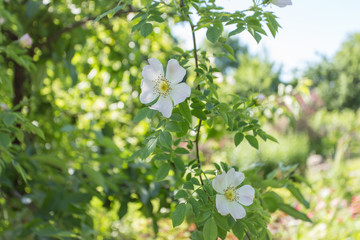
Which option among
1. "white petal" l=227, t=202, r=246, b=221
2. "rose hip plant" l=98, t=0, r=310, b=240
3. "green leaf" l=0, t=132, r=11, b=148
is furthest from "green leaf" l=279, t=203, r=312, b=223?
"green leaf" l=0, t=132, r=11, b=148

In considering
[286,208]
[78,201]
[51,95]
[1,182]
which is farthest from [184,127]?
[51,95]

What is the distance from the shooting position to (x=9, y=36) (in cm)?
142

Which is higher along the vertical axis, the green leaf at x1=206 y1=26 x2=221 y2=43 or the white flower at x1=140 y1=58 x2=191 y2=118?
the green leaf at x1=206 y1=26 x2=221 y2=43

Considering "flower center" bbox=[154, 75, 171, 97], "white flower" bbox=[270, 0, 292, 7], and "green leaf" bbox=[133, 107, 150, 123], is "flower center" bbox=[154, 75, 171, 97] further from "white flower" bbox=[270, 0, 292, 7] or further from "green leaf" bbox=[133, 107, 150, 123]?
"white flower" bbox=[270, 0, 292, 7]

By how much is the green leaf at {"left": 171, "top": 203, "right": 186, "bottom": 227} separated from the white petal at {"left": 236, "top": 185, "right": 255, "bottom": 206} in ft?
0.33

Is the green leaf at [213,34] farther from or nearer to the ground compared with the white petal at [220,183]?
farther from the ground

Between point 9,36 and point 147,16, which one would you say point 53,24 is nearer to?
point 9,36

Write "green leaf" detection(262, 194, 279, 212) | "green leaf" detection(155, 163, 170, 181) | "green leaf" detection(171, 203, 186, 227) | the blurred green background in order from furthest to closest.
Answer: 1. the blurred green background
2. "green leaf" detection(262, 194, 279, 212)
3. "green leaf" detection(155, 163, 170, 181)
4. "green leaf" detection(171, 203, 186, 227)

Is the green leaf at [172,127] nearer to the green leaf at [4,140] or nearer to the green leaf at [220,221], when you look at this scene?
the green leaf at [220,221]

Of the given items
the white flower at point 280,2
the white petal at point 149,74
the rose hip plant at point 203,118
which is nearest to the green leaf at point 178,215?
the rose hip plant at point 203,118

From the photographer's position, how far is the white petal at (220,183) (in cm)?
62

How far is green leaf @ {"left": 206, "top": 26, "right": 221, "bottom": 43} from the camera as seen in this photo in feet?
2.05

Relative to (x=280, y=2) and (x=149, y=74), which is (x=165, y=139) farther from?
(x=280, y=2)

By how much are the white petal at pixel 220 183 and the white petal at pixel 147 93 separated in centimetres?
17
